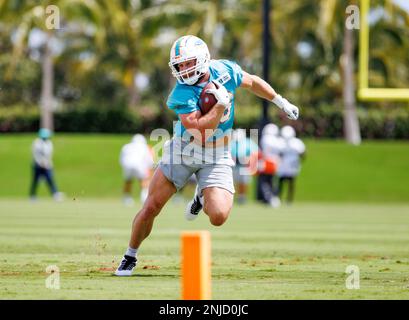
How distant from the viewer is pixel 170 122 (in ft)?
151

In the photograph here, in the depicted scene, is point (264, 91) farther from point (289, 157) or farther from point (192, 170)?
point (289, 157)

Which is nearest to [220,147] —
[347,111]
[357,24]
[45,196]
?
[357,24]

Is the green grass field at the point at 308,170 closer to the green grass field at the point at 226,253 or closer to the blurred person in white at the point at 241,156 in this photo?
the blurred person in white at the point at 241,156

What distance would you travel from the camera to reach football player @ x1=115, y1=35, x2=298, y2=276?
923 cm

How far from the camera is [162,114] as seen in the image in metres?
46.7

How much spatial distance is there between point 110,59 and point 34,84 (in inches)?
426

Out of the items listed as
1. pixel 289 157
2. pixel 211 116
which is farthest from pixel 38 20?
pixel 211 116

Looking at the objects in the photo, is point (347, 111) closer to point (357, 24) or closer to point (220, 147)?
point (357, 24)

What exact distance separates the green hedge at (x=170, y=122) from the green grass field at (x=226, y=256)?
80.6 feet

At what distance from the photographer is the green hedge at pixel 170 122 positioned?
45.7 meters

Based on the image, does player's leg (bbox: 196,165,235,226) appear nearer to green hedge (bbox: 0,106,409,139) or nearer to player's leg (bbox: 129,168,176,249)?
player's leg (bbox: 129,168,176,249)

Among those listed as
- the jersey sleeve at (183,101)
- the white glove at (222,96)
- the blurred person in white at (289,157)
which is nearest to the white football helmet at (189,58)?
the jersey sleeve at (183,101)

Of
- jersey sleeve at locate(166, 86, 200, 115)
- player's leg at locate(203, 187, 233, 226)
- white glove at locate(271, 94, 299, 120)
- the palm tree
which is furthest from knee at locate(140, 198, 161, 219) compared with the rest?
the palm tree

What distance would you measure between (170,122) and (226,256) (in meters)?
34.1
